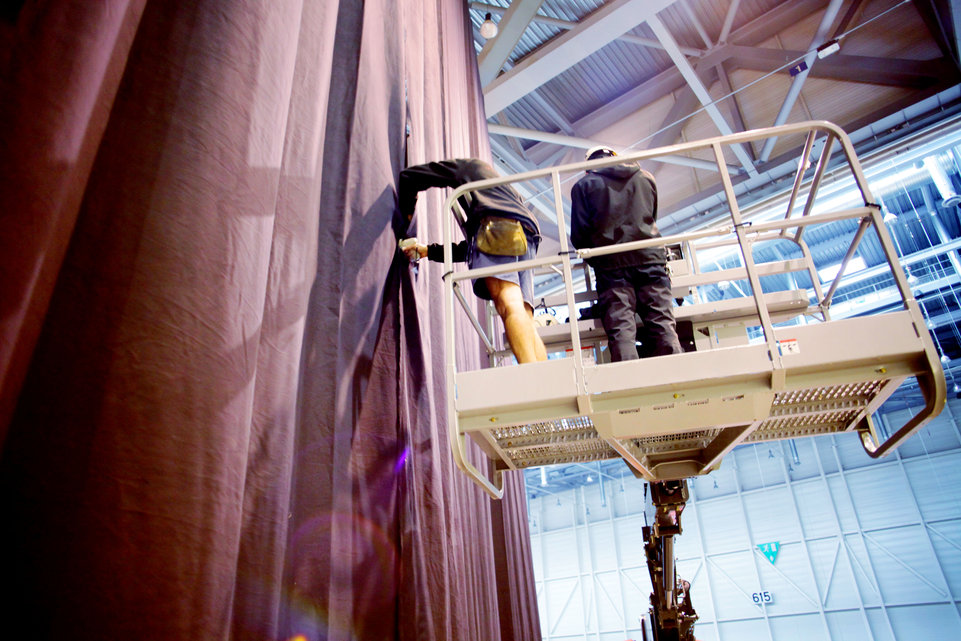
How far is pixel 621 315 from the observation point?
3.76 m

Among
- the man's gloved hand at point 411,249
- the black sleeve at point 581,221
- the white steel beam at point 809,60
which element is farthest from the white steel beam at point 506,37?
Result: the man's gloved hand at point 411,249

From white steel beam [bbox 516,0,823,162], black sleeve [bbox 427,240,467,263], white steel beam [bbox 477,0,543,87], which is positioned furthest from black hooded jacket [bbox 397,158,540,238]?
white steel beam [bbox 516,0,823,162]

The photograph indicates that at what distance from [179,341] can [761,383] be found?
2.57 metres

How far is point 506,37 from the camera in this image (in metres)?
9.19

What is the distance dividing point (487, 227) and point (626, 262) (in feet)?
2.97

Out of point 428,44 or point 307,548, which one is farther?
point 428,44

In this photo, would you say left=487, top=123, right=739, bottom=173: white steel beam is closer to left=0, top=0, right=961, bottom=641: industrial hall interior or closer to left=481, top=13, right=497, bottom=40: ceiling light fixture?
left=481, top=13, right=497, bottom=40: ceiling light fixture

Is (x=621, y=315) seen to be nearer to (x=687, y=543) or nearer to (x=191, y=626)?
(x=191, y=626)

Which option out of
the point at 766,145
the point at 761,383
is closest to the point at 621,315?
the point at 761,383

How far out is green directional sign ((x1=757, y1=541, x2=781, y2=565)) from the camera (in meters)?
17.5

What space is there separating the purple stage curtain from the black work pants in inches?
48.7

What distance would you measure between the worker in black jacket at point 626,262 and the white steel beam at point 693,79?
6126mm

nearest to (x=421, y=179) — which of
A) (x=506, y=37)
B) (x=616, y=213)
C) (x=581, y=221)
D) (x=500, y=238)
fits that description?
(x=500, y=238)

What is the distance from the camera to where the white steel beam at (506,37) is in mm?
8711
